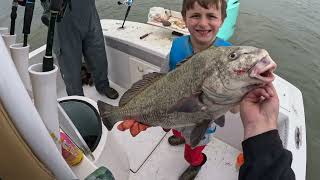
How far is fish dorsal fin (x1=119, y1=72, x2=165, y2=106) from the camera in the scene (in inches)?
72.6

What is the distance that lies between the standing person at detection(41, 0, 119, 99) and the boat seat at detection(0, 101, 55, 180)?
90.0 inches

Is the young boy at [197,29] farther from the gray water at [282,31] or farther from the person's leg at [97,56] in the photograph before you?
the gray water at [282,31]

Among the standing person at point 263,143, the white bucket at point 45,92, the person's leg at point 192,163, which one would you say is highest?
the white bucket at point 45,92

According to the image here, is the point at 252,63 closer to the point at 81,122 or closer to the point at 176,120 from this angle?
the point at 176,120

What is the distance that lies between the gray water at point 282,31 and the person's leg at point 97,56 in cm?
335

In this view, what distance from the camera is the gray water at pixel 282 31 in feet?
20.1

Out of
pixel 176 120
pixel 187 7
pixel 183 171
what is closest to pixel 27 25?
pixel 176 120

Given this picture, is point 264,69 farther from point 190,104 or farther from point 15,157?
point 15,157

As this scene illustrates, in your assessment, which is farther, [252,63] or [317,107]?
[317,107]

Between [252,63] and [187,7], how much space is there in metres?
1.07

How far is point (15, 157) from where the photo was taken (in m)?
0.90

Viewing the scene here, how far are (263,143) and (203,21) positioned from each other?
41.2 inches

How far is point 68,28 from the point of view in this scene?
316 cm

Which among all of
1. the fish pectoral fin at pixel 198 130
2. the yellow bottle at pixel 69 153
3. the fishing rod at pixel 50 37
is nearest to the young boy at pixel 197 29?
the fish pectoral fin at pixel 198 130
